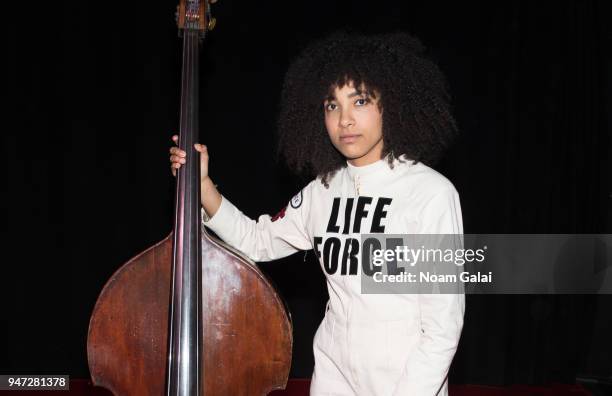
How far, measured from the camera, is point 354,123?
4.76ft

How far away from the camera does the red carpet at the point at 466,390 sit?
3.03m

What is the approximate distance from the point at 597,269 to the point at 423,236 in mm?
2272

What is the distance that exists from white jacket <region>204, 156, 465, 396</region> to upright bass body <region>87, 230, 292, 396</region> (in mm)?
166

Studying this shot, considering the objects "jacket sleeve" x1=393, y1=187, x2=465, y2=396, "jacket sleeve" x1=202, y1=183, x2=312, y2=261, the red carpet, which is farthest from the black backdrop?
"jacket sleeve" x1=393, y1=187, x2=465, y2=396

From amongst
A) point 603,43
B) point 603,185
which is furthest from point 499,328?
point 603,43

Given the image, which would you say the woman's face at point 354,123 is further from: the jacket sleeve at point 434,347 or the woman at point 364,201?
the jacket sleeve at point 434,347

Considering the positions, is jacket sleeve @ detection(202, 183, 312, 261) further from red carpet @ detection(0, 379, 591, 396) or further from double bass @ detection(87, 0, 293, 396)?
red carpet @ detection(0, 379, 591, 396)

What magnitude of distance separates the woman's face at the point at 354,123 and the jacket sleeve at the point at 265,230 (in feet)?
0.68

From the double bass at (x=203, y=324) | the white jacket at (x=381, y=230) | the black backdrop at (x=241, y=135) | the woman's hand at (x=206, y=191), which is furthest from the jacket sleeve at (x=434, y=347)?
the black backdrop at (x=241, y=135)

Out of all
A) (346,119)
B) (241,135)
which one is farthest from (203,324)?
(241,135)

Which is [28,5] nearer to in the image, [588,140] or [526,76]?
[526,76]

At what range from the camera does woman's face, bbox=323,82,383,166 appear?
1.46 m

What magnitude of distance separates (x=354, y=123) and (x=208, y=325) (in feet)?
1.85

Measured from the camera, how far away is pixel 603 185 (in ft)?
Result: 10.4
